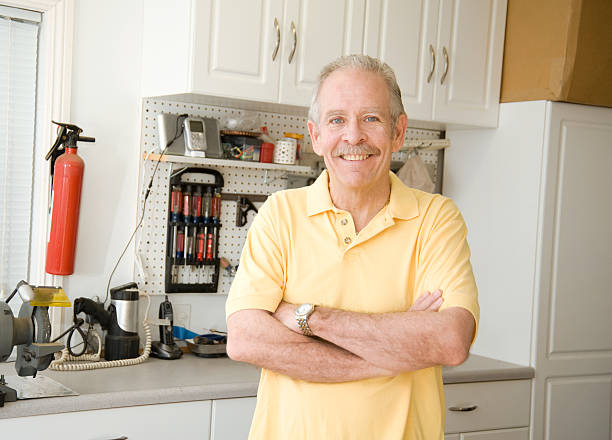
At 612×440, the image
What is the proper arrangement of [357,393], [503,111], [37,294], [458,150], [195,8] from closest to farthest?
[357,393] → [37,294] → [195,8] → [503,111] → [458,150]

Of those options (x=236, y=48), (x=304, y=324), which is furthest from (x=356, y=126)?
(x=236, y=48)

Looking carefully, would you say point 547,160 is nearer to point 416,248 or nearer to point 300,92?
point 300,92

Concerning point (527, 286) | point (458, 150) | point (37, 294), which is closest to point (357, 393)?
point (37, 294)

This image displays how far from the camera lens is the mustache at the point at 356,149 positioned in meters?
1.69

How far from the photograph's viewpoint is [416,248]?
1.74 meters

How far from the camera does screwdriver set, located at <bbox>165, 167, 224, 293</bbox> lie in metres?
2.93

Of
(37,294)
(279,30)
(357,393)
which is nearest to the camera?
(357,393)

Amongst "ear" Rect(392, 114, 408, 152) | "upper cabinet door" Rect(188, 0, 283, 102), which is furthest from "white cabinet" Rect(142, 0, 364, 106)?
"ear" Rect(392, 114, 408, 152)

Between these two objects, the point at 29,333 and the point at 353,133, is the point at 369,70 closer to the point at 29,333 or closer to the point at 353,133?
the point at 353,133

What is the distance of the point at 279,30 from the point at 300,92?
0.24 meters

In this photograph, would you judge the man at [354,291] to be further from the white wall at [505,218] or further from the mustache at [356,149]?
the white wall at [505,218]

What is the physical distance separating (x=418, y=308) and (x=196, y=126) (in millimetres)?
1460

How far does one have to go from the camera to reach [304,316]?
1646 millimetres

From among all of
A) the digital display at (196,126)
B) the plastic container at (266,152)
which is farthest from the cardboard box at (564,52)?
the digital display at (196,126)
